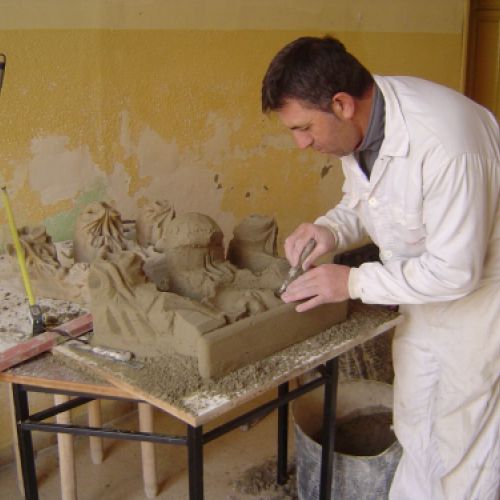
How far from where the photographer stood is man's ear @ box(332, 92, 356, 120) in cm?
193

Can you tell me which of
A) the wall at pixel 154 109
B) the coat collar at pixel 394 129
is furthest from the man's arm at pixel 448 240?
the wall at pixel 154 109

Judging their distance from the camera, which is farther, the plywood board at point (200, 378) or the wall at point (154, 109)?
the wall at point (154, 109)

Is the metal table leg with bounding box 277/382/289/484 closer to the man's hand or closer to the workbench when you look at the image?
the workbench

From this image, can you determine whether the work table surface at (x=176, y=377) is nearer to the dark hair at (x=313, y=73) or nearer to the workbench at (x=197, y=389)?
the workbench at (x=197, y=389)

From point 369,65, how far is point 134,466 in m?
2.89

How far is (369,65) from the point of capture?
4.30m

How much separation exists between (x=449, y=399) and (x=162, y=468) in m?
1.49

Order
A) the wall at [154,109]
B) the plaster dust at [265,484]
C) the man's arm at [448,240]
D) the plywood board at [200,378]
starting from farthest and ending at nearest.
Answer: the plaster dust at [265,484]
the wall at [154,109]
the man's arm at [448,240]
the plywood board at [200,378]

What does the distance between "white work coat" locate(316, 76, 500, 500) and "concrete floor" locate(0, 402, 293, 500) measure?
86 centimetres

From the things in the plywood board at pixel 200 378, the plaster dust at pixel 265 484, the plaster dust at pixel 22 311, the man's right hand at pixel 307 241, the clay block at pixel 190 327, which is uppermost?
the man's right hand at pixel 307 241

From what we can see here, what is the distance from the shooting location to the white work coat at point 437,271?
1874mm

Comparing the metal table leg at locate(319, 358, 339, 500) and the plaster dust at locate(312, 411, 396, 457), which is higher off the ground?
the metal table leg at locate(319, 358, 339, 500)

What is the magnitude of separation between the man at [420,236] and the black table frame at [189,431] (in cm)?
28

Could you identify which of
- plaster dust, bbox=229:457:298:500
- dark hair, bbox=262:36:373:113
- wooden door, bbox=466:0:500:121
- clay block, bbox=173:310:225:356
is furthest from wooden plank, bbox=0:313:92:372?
wooden door, bbox=466:0:500:121
